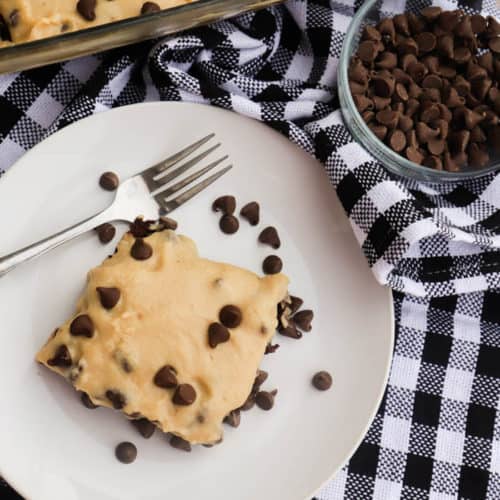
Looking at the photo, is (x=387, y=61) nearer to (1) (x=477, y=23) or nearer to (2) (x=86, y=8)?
(1) (x=477, y=23)

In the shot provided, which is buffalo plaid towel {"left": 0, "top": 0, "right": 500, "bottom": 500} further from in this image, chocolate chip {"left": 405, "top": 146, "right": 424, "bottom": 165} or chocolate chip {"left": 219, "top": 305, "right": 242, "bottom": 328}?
chocolate chip {"left": 219, "top": 305, "right": 242, "bottom": 328}

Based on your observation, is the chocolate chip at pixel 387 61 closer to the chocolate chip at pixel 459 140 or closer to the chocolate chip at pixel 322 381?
the chocolate chip at pixel 459 140

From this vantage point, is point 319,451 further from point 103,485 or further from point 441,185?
point 441,185

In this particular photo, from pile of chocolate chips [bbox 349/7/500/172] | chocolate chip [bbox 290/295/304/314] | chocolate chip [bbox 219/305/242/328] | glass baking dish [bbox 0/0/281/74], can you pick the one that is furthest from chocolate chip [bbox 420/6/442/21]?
chocolate chip [bbox 219/305/242/328]

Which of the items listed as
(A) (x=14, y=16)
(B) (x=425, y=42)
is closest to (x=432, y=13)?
(B) (x=425, y=42)

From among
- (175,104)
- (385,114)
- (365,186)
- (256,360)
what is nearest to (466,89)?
(385,114)

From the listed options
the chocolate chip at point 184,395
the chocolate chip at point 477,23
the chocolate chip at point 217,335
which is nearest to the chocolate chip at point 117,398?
the chocolate chip at point 184,395
